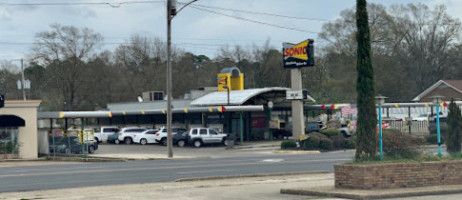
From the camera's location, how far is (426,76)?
8300cm

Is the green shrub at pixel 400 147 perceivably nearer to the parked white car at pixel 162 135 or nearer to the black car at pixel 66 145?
the black car at pixel 66 145

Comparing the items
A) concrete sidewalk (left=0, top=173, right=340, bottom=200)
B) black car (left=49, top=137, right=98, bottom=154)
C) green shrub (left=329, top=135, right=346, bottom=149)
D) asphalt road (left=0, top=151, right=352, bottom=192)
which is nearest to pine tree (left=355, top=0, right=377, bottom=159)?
concrete sidewalk (left=0, top=173, right=340, bottom=200)

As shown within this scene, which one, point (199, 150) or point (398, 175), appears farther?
point (199, 150)

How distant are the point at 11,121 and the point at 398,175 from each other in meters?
30.0

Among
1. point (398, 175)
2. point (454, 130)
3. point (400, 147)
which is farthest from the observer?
point (454, 130)

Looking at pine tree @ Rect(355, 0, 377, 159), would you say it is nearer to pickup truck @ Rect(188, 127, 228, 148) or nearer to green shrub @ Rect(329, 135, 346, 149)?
green shrub @ Rect(329, 135, 346, 149)

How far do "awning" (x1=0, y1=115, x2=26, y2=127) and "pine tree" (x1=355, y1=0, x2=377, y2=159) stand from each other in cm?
2845

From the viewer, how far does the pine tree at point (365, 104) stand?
17328mm

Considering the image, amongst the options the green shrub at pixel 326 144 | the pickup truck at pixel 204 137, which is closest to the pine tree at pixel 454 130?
the green shrub at pixel 326 144

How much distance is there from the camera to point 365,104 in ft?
56.9

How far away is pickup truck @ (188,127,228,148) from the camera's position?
49594 mm

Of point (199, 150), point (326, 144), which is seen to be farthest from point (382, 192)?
point (199, 150)

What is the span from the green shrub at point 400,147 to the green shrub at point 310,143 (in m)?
26.3

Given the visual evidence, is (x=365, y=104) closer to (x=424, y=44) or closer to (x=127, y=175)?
(x=127, y=175)
